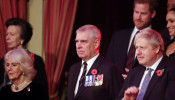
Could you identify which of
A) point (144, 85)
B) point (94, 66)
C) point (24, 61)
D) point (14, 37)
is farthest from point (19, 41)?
point (144, 85)

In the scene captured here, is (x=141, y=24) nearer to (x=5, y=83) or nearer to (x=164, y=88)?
(x=164, y=88)

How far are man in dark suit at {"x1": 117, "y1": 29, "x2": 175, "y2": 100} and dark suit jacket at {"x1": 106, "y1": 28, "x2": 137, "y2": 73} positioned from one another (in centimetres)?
79

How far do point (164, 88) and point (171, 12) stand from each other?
111 centimetres

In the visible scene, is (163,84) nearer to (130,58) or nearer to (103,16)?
(130,58)

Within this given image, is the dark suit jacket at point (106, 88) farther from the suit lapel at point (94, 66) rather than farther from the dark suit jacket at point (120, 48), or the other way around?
the dark suit jacket at point (120, 48)

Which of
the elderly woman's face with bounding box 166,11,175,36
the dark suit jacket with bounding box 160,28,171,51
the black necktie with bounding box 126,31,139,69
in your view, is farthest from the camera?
the black necktie with bounding box 126,31,139,69

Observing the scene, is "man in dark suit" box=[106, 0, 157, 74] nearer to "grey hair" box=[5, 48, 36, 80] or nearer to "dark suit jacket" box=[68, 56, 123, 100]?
"dark suit jacket" box=[68, 56, 123, 100]

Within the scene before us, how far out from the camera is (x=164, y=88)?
372 centimetres

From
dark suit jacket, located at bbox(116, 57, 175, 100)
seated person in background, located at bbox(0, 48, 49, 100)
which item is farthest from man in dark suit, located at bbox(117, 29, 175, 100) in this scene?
seated person in background, located at bbox(0, 48, 49, 100)

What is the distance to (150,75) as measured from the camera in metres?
3.90

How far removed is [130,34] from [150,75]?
1.18 meters

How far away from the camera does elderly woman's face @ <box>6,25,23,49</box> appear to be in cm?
505

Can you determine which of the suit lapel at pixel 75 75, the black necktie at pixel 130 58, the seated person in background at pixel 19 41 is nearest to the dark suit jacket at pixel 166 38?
the black necktie at pixel 130 58

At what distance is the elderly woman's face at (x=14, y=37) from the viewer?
199 inches
